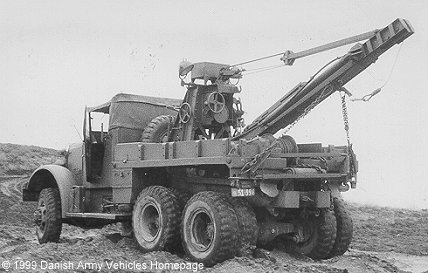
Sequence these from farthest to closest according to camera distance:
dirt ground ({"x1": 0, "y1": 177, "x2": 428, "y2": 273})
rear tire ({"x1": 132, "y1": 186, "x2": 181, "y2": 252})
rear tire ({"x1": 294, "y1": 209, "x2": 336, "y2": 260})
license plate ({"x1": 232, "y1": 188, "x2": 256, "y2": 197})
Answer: rear tire ({"x1": 294, "y1": 209, "x2": 336, "y2": 260}), rear tire ({"x1": 132, "y1": 186, "x2": 181, "y2": 252}), license plate ({"x1": 232, "y1": 188, "x2": 256, "y2": 197}), dirt ground ({"x1": 0, "y1": 177, "x2": 428, "y2": 273})

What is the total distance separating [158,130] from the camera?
39.2 feet

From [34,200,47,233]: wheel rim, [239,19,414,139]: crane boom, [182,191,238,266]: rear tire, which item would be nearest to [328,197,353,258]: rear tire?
[239,19,414,139]: crane boom

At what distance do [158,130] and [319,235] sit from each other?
3258 millimetres

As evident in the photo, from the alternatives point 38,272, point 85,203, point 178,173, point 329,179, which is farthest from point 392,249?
point 38,272

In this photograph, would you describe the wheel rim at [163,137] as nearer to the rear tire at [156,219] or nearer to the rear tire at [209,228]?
the rear tire at [156,219]

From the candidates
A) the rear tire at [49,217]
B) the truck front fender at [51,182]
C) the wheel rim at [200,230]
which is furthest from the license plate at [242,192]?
the rear tire at [49,217]

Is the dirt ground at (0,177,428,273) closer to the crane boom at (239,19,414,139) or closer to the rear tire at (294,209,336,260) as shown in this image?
the rear tire at (294,209,336,260)

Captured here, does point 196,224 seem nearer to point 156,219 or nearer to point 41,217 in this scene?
point 156,219

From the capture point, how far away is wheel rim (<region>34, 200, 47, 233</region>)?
41.0ft

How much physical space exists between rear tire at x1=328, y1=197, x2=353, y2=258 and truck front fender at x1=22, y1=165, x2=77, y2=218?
4594mm

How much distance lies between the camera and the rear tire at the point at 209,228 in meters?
9.25

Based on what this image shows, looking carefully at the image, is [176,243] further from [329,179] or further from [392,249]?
[392,249]

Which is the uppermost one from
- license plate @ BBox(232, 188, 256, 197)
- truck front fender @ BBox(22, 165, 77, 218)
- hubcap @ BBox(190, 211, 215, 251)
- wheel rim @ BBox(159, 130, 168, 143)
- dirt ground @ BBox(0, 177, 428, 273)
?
wheel rim @ BBox(159, 130, 168, 143)

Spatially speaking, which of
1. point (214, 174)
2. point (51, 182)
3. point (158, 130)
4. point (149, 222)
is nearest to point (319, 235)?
point (214, 174)
